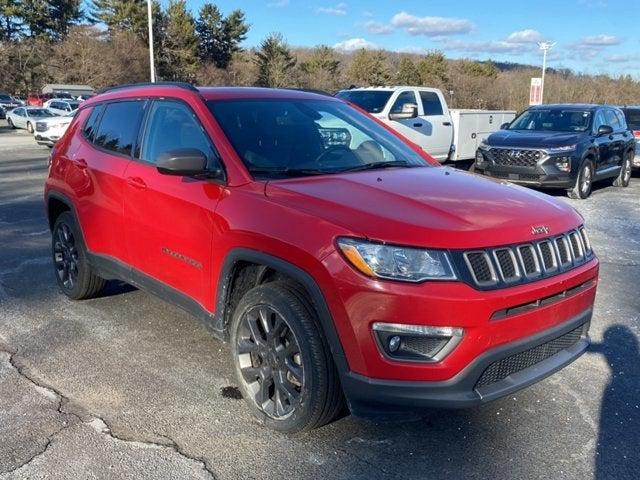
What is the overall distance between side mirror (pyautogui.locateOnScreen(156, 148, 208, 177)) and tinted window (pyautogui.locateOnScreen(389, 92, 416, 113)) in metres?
10.1

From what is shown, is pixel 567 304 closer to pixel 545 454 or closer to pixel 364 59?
pixel 545 454

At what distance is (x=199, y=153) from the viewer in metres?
3.58

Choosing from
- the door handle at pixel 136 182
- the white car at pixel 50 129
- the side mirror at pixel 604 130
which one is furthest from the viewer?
the white car at pixel 50 129

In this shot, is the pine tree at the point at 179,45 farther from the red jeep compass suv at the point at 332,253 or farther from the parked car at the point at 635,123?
the red jeep compass suv at the point at 332,253

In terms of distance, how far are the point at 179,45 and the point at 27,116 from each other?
3140cm

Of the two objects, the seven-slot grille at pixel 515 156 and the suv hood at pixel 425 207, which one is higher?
the suv hood at pixel 425 207

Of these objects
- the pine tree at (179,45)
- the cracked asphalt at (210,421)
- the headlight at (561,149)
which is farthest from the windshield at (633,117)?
the pine tree at (179,45)

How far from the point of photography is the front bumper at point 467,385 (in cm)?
279

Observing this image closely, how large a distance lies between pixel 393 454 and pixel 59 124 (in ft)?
69.9

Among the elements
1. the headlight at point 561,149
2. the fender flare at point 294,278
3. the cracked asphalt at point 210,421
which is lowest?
the cracked asphalt at point 210,421

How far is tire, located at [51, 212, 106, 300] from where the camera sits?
5191mm

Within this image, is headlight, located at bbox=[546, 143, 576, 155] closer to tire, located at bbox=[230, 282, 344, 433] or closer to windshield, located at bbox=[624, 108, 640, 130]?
windshield, located at bbox=[624, 108, 640, 130]

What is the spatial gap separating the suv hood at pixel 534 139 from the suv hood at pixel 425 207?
8.25 m

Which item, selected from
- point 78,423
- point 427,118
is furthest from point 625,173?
point 78,423
